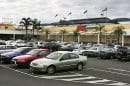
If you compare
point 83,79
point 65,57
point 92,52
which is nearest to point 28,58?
point 65,57

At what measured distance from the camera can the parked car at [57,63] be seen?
22.3m

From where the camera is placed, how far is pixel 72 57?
24.5 metres

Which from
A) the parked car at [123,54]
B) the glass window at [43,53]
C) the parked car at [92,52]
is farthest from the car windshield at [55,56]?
the parked car at [92,52]

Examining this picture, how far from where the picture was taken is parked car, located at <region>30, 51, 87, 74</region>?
2234 centimetres

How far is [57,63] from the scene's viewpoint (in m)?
22.9

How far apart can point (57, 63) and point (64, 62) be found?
758 millimetres

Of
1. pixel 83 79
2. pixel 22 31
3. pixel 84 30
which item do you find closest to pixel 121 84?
pixel 83 79

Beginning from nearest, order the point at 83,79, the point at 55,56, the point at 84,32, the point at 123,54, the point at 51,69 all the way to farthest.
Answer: the point at 83,79
the point at 51,69
the point at 55,56
the point at 123,54
the point at 84,32

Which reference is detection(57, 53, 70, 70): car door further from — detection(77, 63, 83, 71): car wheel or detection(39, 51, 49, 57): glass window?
detection(39, 51, 49, 57): glass window

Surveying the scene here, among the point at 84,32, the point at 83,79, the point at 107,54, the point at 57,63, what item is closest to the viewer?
the point at 83,79

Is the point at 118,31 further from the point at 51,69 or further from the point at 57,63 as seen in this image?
the point at 51,69

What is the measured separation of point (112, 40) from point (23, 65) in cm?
6252

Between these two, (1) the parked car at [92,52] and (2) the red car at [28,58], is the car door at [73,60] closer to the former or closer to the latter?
(2) the red car at [28,58]

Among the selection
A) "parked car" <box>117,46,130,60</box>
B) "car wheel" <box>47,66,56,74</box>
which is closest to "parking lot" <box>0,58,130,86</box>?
"car wheel" <box>47,66,56,74</box>
